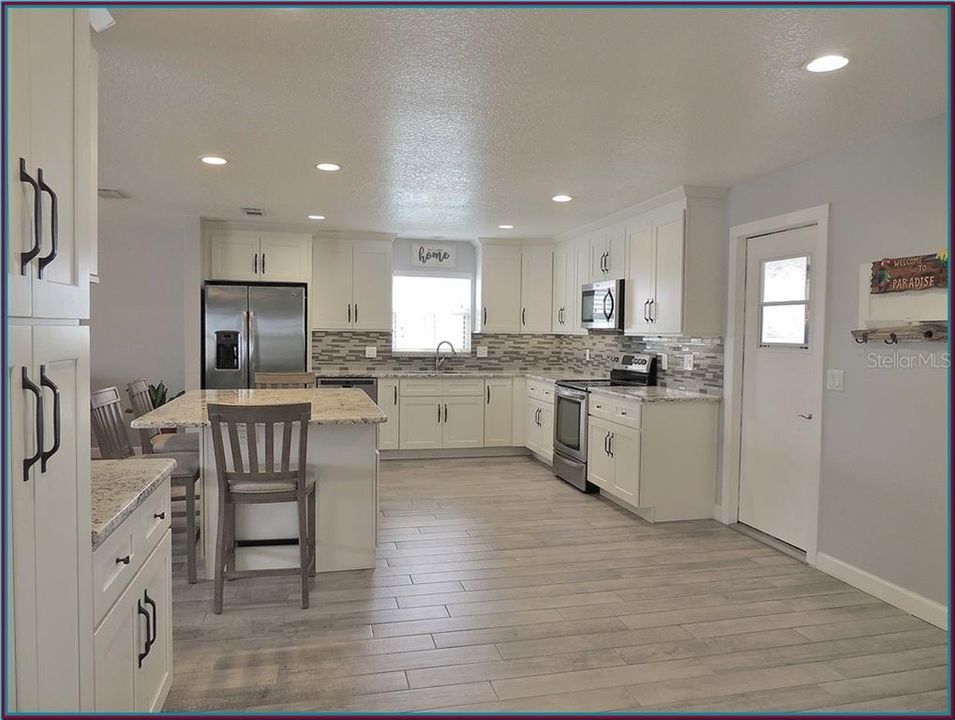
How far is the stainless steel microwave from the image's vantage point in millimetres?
5395

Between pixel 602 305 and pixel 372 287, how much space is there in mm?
2397

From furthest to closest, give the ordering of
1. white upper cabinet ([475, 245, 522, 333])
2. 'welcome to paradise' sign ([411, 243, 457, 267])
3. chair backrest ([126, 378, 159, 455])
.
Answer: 'welcome to paradise' sign ([411, 243, 457, 267]) < white upper cabinet ([475, 245, 522, 333]) < chair backrest ([126, 378, 159, 455])

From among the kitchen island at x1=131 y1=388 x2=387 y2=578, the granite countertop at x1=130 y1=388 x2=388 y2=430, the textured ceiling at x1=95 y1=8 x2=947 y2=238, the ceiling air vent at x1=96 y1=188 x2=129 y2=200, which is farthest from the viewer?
the ceiling air vent at x1=96 y1=188 x2=129 y2=200

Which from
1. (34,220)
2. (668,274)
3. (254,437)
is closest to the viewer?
(34,220)

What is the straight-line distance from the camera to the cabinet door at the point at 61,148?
1.19m

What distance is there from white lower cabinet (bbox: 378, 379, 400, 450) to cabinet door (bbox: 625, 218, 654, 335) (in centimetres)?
245

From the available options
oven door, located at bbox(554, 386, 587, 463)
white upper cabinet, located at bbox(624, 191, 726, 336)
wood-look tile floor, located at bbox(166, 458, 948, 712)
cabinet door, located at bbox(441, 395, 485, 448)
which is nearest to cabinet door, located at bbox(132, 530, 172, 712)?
wood-look tile floor, located at bbox(166, 458, 948, 712)

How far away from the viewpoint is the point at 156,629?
6.75 feet

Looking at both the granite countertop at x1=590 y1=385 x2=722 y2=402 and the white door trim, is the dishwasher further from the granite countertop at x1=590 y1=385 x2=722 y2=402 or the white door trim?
the white door trim

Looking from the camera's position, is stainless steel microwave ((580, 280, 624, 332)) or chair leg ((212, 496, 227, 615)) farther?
stainless steel microwave ((580, 280, 624, 332))

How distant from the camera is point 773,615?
3.10m

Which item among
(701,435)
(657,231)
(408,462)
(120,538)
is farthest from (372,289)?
(120,538)

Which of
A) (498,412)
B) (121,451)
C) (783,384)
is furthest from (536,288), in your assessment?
(121,451)

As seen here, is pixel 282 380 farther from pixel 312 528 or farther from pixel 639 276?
pixel 639 276
